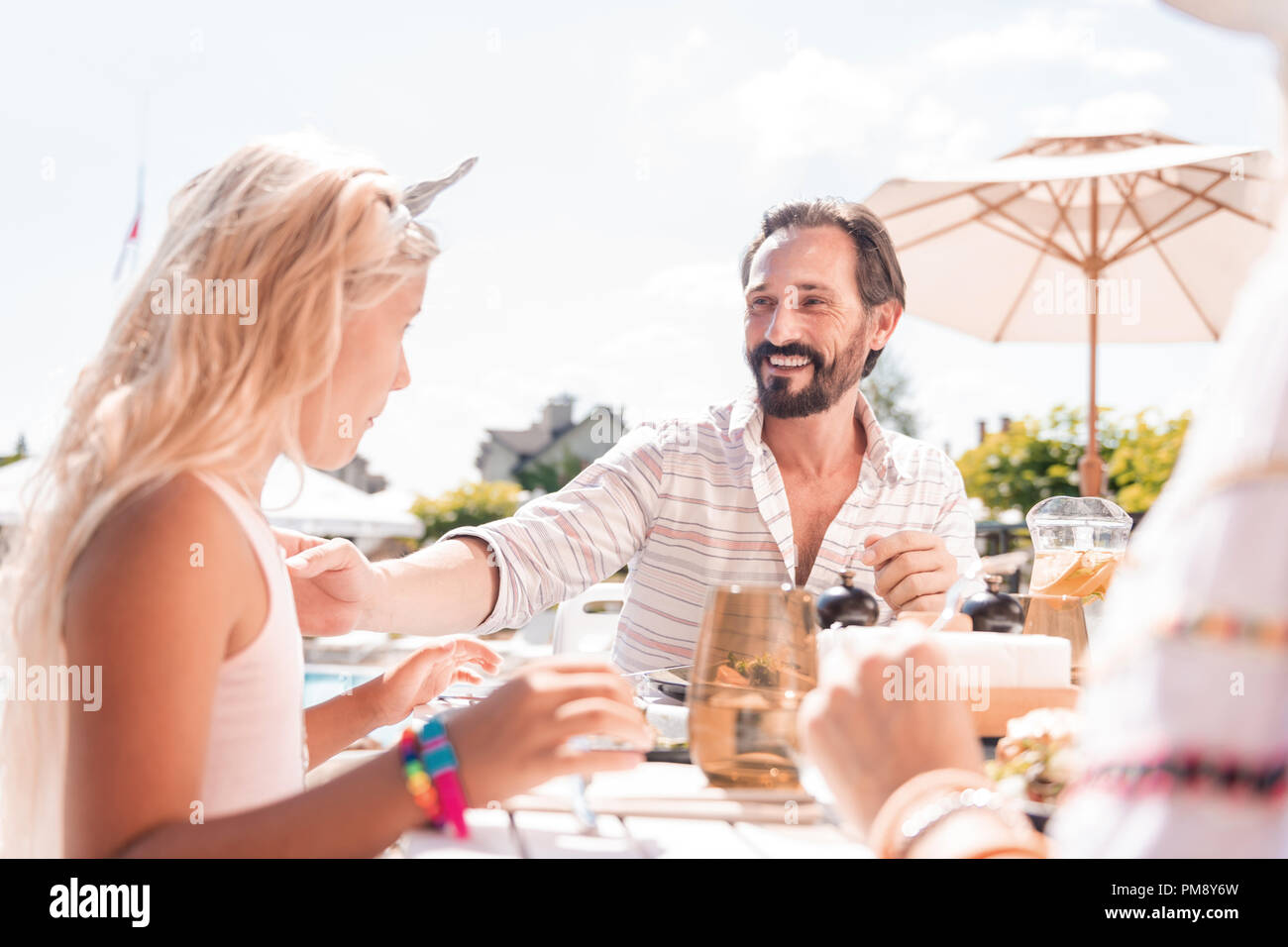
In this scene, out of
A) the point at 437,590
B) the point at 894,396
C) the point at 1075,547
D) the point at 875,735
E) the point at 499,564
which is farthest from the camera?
the point at 894,396

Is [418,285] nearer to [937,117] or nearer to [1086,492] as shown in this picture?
[1086,492]

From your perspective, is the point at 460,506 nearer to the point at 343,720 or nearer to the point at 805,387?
the point at 805,387

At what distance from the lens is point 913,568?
6.15 feet

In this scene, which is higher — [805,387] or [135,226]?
[135,226]

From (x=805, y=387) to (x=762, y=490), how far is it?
33 cm

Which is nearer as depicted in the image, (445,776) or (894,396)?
(445,776)

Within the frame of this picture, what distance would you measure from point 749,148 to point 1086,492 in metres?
79.1

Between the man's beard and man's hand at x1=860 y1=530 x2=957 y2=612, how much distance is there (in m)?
0.97

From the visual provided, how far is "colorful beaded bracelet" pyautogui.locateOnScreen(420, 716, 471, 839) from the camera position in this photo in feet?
2.79

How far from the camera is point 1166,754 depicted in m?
0.50

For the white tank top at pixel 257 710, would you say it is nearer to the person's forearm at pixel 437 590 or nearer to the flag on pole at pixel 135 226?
the person's forearm at pixel 437 590

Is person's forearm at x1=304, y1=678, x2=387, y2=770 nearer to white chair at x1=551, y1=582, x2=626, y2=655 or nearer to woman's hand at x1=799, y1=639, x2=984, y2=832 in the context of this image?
woman's hand at x1=799, y1=639, x2=984, y2=832

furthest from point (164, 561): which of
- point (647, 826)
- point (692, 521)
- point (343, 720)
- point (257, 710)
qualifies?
point (692, 521)
